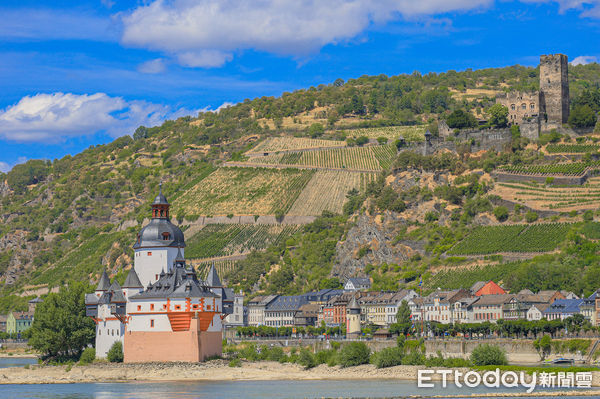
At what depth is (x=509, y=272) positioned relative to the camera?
390ft

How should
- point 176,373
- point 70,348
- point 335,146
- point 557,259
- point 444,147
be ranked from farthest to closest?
point 335,146, point 444,147, point 557,259, point 70,348, point 176,373

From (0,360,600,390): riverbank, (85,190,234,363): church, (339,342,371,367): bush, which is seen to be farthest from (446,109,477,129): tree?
(0,360,600,390): riverbank

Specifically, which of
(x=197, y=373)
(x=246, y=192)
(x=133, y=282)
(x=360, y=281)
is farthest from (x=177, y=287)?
(x=246, y=192)

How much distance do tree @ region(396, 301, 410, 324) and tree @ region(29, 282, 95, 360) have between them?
3111 centimetres

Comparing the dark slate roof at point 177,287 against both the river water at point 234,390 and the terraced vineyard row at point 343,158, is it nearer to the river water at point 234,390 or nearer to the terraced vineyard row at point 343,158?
the river water at point 234,390

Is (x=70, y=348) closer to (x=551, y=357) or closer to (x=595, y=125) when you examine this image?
(x=551, y=357)

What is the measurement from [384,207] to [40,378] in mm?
60711

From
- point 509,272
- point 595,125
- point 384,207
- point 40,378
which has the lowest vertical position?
point 40,378

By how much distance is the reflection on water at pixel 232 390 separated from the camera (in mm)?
72875

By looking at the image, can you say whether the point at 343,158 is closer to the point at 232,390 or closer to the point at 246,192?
the point at 246,192

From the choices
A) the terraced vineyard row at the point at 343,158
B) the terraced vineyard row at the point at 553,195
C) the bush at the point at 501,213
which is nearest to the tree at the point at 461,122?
the terraced vineyard row at the point at 553,195

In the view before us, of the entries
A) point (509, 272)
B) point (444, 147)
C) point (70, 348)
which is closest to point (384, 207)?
point (444, 147)

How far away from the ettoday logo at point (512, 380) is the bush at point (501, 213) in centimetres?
5145

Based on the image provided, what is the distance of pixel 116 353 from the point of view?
93438 millimetres
